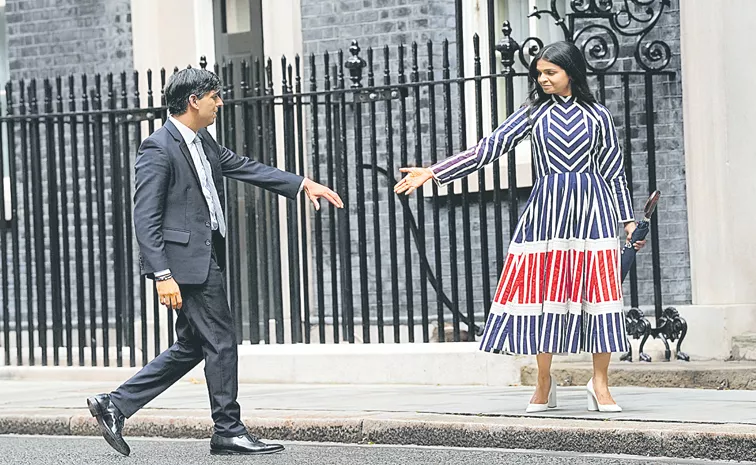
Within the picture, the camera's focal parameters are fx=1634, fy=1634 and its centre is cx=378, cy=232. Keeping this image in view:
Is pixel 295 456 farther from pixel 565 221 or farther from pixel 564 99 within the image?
pixel 564 99

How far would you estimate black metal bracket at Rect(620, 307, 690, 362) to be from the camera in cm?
1000

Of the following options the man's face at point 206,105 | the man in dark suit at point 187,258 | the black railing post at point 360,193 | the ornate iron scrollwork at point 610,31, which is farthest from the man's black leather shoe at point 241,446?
the ornate iron scrollwork at point 610,31

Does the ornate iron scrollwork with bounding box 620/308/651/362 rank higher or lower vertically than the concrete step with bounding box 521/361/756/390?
higher

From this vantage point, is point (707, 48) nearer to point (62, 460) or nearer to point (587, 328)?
point (587, 328)

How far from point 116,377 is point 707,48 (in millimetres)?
4677

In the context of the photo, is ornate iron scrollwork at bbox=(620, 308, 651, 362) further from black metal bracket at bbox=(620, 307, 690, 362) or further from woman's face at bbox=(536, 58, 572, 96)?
woman's face at bbox=(536, 58, 572, 96)

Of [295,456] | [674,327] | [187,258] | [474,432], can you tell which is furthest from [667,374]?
[187,258]

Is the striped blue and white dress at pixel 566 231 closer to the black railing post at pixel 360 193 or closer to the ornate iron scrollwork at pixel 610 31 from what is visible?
the ornate iron scrollwork at pixel 610 31

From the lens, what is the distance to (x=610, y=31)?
33.7 feet

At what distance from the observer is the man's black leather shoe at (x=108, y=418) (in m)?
7.56

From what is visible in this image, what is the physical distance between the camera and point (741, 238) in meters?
10.3

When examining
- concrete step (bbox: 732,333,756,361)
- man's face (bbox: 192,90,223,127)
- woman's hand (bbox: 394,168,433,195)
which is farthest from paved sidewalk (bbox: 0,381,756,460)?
man's face (bbox: 192,90,223,127)

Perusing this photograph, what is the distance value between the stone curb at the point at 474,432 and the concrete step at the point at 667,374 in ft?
6.29

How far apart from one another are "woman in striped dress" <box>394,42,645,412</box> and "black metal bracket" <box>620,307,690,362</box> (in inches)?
80.0
